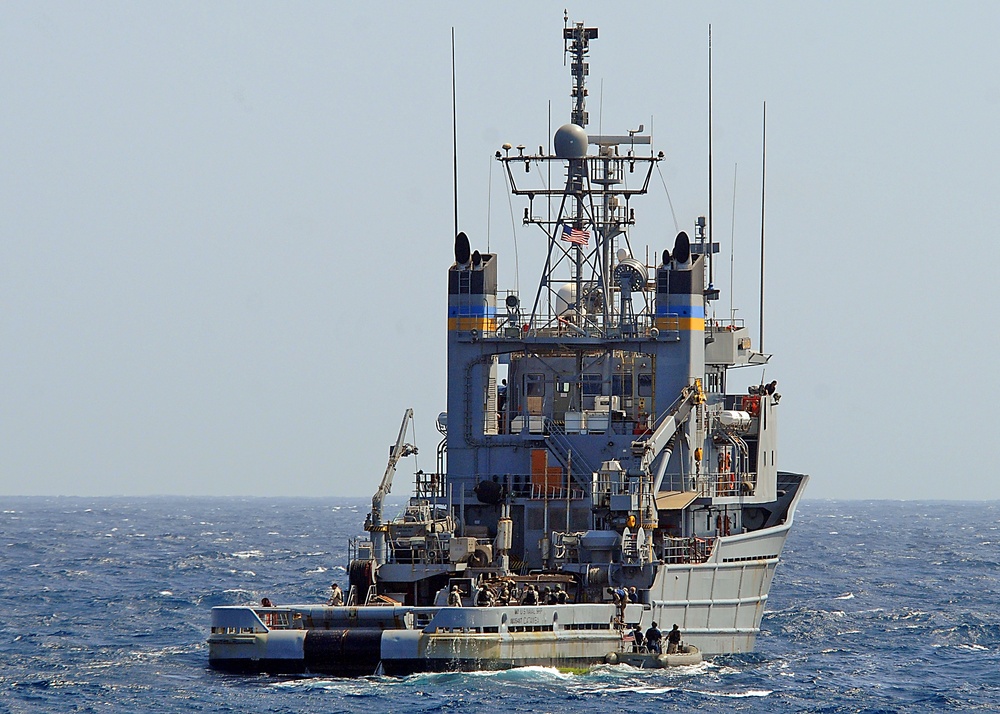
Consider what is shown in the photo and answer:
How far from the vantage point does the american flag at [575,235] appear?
49.4 metres

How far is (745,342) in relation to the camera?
174 ft

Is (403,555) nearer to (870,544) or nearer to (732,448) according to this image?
(732,448)

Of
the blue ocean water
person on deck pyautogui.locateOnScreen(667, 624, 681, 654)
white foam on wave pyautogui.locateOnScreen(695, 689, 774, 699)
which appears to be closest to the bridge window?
the blue ocean water

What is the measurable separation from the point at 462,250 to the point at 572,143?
4.32 meters

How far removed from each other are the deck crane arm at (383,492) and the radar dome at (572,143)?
806cm

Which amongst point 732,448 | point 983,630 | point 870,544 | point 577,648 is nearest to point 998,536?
point 870,544

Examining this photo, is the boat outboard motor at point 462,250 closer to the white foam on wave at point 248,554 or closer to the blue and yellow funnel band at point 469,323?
the blue and yellow funnel band at point 469,323

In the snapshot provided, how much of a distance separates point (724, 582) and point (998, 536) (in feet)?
361

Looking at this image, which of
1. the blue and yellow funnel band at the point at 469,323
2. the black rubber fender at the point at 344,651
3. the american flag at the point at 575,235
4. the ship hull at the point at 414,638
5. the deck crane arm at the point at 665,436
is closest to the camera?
the ship hull at the point at 414,638

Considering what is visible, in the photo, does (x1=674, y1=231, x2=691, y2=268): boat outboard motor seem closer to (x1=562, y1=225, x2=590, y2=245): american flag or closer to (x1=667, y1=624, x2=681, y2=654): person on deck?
(x1=562, y1=225, x2=590, y2=245): american flag

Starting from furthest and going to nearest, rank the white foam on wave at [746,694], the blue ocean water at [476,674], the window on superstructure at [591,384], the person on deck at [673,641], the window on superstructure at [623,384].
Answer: the window on superstructure at [591,384], the window on superstructure at [623,384], the person on deck at [673,641], the white foam on wave at [746,694], the blue ocean water at [476,674]

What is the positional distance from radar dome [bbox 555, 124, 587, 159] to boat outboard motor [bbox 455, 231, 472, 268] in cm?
372

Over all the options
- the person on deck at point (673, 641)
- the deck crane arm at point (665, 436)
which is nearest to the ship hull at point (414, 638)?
the person on deck at point (673, 641)

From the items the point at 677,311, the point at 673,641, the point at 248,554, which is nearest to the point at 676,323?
the point at 677,311
